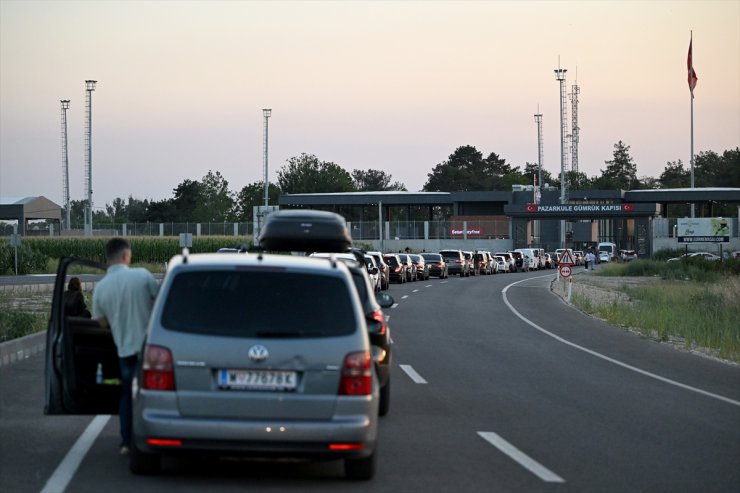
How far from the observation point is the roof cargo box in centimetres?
1616

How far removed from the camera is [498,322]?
29.5m

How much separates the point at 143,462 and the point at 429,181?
6444 inches

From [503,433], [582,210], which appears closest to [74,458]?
[503,433]

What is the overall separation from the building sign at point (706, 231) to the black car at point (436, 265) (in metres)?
13.4

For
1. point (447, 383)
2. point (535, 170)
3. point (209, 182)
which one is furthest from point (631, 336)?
point (535, 170)

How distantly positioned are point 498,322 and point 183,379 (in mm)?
22003

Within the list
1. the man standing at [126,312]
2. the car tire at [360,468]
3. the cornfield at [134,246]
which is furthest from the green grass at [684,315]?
the cornfield at [134,246]

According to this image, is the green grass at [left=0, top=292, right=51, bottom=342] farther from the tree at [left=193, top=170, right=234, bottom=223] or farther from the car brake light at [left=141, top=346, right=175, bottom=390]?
the tree at [left=193, top=170, right=234, bottom=223]

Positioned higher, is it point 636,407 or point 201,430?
point 201,430

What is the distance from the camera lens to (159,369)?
26.3ft

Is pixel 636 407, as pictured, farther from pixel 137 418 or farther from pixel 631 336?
pixel 631 336

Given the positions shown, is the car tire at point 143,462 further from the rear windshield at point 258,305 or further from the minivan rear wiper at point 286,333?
the minivan rear wiper at point 286,333

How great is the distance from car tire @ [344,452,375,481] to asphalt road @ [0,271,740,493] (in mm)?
87

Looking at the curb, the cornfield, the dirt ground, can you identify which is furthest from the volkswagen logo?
the cornfield
